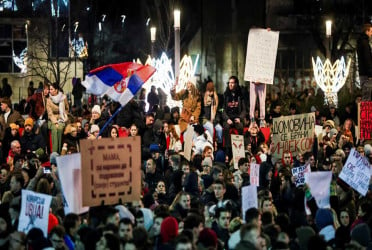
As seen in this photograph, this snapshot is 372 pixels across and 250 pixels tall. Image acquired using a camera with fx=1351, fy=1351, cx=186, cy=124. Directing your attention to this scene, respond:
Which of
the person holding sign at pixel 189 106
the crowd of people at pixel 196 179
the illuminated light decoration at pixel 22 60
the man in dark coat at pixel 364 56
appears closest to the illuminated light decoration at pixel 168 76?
the crowd of people at pixel 196 179

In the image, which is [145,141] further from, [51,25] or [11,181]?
[51,25]

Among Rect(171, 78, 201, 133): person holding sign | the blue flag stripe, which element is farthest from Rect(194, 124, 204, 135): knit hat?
the blue flag stripe

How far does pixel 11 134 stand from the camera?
27.6 m

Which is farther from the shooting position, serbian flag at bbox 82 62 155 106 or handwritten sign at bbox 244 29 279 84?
handwritten sign at bbox 244 29 279 84

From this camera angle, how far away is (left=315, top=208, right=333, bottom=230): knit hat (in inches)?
671

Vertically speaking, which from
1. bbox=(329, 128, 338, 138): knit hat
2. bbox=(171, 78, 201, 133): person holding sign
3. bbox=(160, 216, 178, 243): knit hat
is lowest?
bbox=(160, 216, 178, 243): knit hat

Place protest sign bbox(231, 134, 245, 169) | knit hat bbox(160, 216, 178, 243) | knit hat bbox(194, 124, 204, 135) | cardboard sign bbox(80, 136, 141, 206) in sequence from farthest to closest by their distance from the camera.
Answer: knit hat bbox(194, 124, 204, 135), protest sign bbox(231, 134, 245, 169), cardboard sign bbox(80, 136, 141, 206), knit hat bbox(160, 216, 178, 243)

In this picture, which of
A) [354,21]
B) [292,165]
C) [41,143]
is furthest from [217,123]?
[354,21]

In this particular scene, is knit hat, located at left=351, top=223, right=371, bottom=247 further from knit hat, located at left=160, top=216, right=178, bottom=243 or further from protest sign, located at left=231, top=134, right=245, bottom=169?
protest sign, located at left=231, top=134, right=245, bottom=169

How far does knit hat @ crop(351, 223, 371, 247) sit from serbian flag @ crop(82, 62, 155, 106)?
8.39 metres

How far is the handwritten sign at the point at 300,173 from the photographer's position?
68.1 ft

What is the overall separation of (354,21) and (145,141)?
27.9 meters

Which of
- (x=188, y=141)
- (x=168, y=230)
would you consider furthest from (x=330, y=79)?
(x=168, y=230)

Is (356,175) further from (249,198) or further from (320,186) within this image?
(249,198)
